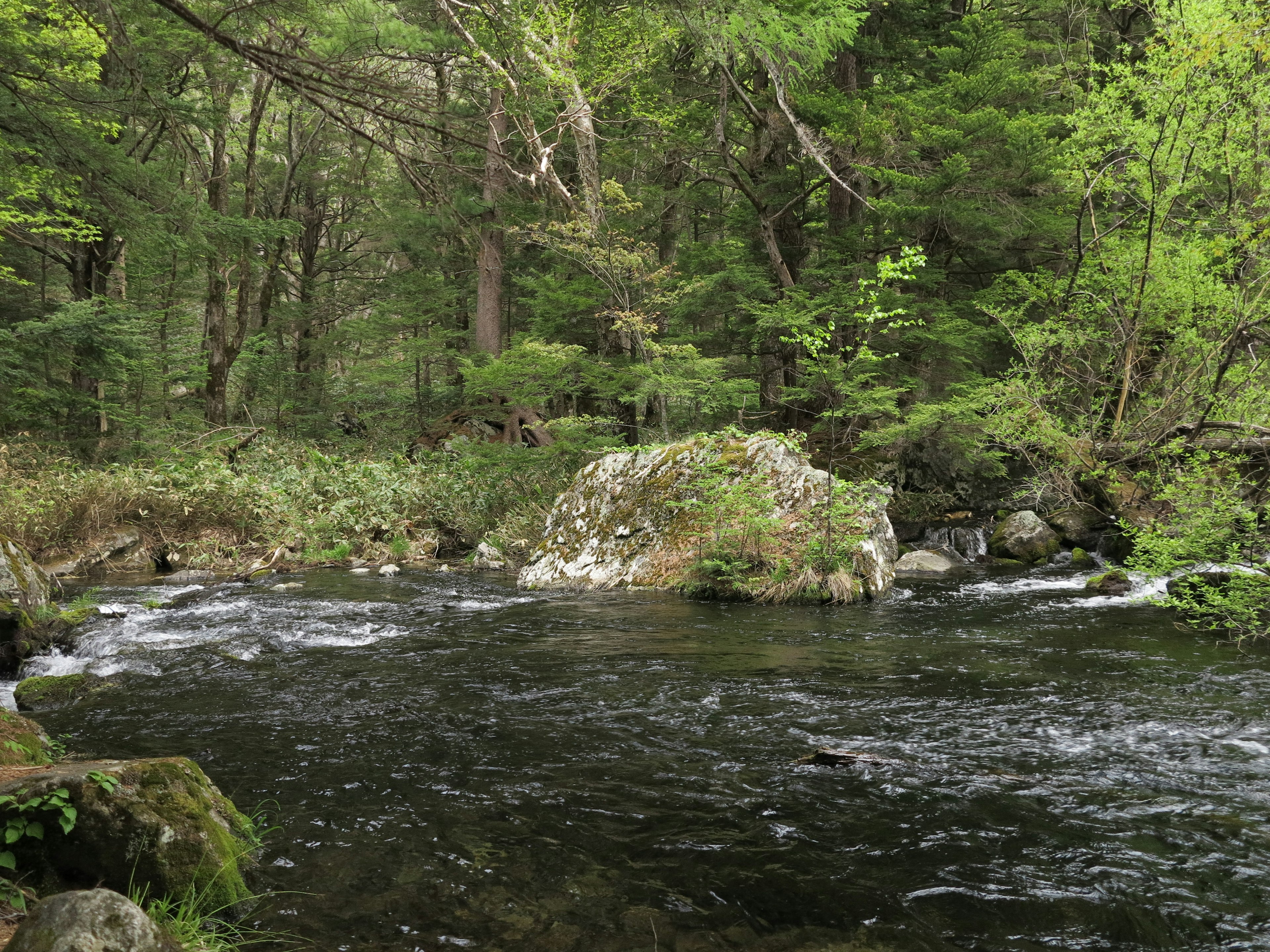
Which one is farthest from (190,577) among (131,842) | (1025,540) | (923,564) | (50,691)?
(1025,540)

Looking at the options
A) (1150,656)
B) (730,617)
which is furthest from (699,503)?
(1150,656)

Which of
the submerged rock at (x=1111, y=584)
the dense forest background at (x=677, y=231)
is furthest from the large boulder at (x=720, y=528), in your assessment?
the submerged rock at (x=1111, y=584)

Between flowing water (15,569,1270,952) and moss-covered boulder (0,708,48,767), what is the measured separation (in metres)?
0.46

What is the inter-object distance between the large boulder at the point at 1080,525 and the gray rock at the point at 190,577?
561 inches

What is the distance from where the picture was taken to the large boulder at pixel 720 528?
31.2ft

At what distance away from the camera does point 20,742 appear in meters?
3.57

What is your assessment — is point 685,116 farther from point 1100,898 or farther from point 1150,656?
point 1100,898

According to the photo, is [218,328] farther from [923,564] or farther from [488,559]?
[923,564]

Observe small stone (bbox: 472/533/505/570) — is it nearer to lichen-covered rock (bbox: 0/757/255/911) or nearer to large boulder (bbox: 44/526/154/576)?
large boulder (bbox: 44/526/154/576)

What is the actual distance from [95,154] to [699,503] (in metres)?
7.37

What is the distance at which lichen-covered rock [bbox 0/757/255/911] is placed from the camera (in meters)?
2.58

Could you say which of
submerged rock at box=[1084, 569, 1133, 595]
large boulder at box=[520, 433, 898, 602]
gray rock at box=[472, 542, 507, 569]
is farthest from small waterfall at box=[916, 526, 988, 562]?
gray rock at box=[472, 542, 507, 569]

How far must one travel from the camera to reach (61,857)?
102 inches

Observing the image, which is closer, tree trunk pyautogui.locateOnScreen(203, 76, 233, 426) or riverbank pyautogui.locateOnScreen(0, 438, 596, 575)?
riverbank pyautogui.locateOnScreen(0, 438, 596, 575)
